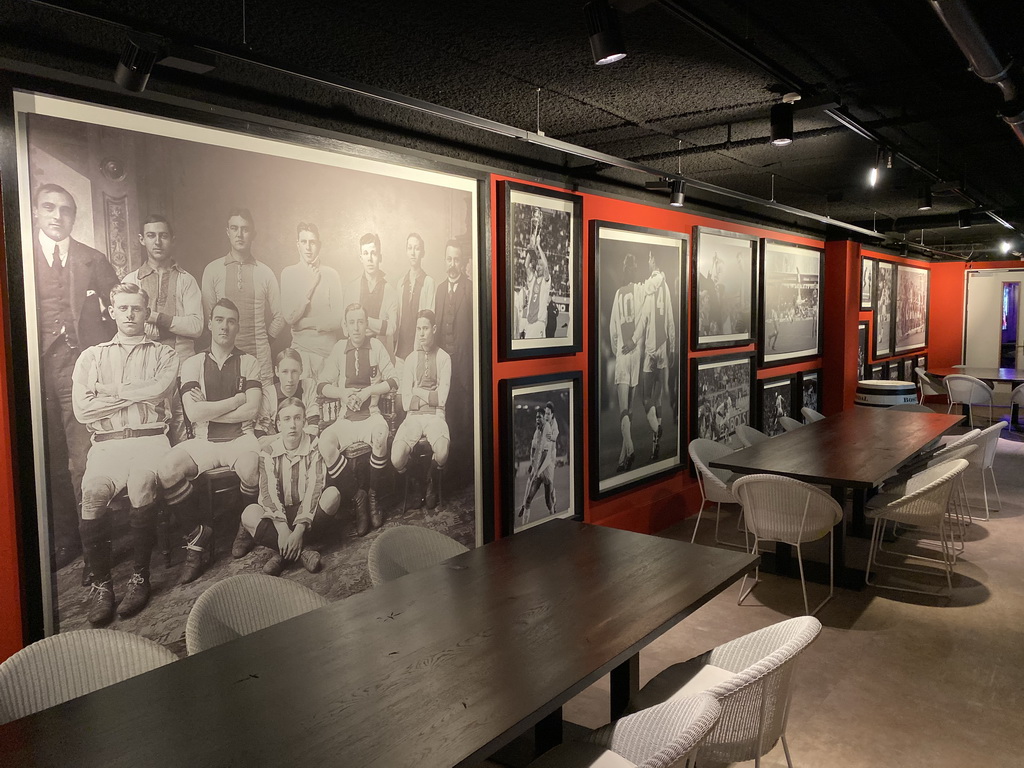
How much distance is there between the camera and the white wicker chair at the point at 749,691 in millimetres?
1976

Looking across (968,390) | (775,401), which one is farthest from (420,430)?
(968,390)

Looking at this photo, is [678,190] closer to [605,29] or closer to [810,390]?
[605,29]

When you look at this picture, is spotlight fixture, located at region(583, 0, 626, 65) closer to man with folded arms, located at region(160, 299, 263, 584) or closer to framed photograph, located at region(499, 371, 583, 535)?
man with folded arms, located at region(160, 299, 263, 584)

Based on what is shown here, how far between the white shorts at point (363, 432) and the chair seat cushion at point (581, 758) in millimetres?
1906

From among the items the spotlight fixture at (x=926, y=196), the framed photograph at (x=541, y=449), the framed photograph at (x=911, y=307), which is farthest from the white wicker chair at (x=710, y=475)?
the framed photograph at (x=911, y=307)

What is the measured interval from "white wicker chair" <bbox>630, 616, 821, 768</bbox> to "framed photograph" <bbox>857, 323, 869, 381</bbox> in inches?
337

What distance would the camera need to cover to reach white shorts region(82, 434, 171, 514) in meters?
2.67

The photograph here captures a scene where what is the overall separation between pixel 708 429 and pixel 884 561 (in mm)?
1924

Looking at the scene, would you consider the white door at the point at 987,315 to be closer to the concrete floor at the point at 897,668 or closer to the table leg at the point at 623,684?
the concrete floor at the point at 897,668

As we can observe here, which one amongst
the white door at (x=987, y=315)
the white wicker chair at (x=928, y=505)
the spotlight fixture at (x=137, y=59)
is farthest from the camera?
the white door at (x=987, y=315)

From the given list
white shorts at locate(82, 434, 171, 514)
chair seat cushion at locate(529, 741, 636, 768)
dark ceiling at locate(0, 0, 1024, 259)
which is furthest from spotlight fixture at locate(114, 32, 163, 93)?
chair seat cushion at locate(529, 741, 636, 768)

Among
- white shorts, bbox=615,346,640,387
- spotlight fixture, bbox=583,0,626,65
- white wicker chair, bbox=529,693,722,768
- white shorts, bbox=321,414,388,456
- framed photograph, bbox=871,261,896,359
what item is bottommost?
white wicker chair, bbox=529,693,722,768

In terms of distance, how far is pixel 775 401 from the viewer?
316 inches

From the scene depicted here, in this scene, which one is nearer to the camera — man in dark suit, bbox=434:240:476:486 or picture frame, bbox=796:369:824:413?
man in dark suit, bbox=434:240:476:486
